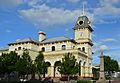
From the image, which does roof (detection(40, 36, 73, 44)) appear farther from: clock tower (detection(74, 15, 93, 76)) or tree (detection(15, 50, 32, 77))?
tree (detection(15, 50, 32, 77))

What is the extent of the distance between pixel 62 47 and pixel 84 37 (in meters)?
9.06

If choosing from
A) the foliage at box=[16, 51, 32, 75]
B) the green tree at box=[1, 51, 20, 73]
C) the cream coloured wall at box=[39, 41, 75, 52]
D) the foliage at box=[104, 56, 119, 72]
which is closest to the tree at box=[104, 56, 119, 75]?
the foliage at box=[104, 56, 119, 72]

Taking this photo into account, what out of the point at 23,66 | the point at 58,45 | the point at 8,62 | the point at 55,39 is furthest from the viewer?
the point at 55,39

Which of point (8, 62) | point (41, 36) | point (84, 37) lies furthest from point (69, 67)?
point (41, 36)

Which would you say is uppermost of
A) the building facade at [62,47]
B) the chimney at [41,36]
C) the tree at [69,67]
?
the chimney at [41,36]

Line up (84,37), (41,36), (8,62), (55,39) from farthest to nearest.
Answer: (41,36)
(84,37)
(55,39)
(8,62)

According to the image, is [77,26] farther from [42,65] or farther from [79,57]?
[42,65]

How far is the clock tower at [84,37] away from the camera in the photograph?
83500 millimetres

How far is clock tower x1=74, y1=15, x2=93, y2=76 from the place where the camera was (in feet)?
274

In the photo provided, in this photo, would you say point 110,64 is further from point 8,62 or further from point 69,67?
point 8,62

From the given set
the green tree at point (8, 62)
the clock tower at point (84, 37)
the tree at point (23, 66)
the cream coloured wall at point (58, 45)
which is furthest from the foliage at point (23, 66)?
the clock tower at point (84, 37)

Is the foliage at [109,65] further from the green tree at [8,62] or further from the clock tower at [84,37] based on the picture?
the green tree at [8,62]

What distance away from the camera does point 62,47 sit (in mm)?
80875

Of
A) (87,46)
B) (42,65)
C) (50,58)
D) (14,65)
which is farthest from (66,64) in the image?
(87,46)
